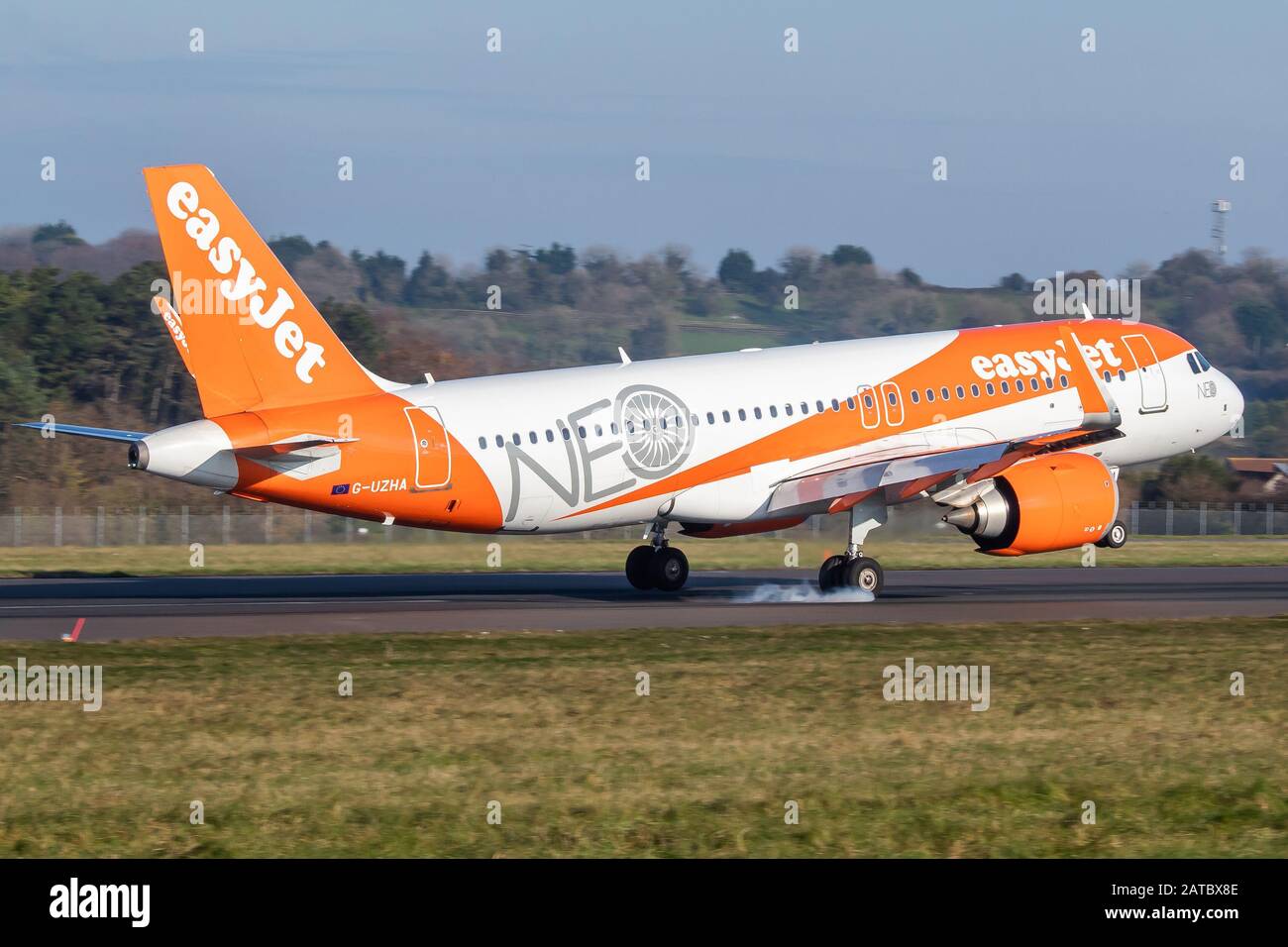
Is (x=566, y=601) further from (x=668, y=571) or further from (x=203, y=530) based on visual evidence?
(x=203, y=530)

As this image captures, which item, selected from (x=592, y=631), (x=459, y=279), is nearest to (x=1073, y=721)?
(x=592, y=631)

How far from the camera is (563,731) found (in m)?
19.2

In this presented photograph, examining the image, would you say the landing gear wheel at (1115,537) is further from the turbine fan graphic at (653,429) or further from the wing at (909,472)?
the turbine fan graphic at (653,429)

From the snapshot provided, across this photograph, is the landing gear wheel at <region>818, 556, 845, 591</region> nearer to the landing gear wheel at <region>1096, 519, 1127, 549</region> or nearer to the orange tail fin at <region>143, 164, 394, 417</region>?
the landing gear wheel at <region>1096, 519, 1127, 549</region>

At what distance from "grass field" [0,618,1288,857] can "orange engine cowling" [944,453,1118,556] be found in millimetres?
7355

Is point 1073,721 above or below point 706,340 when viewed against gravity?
below

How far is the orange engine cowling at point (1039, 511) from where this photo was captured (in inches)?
1308

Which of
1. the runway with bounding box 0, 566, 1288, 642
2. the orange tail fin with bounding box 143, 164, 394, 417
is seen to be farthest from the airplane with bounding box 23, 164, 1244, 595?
the runway with bounding box 0, 566, 1288, 642

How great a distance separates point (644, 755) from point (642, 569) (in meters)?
18.9

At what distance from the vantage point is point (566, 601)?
1366 inches

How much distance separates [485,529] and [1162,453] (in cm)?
1693
